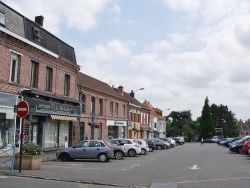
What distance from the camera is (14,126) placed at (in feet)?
75.2

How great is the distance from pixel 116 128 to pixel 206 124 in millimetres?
76486

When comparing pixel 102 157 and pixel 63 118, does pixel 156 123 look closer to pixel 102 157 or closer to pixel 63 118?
pixel 63 118

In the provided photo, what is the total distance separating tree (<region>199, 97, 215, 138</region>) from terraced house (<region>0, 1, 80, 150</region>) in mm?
88871

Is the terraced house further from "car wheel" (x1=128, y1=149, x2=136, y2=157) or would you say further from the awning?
"car wheel" (x1=128, y1=149, x2=136, y2=157)

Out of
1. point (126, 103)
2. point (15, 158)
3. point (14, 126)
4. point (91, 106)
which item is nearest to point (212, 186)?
point (15, 158)

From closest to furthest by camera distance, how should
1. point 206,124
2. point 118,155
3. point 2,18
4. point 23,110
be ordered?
point 23,110 < point 2,18 < point 118,155 < point 206,124

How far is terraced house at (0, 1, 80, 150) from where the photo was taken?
22219 mm

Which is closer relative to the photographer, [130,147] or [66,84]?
[130,147]

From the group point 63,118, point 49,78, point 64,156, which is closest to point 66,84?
point 49,78

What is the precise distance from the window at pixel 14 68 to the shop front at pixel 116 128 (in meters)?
20.2

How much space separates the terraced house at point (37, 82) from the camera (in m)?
22.2

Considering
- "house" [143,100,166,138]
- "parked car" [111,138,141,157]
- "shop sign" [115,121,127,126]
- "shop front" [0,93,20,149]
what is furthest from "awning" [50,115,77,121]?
"house" [143,100,166,138]

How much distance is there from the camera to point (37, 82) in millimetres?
26078

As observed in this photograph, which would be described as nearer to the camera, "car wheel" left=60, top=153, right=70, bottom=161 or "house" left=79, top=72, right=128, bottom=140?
"car wheel" left=60, top=153, right=70, bottom=161
